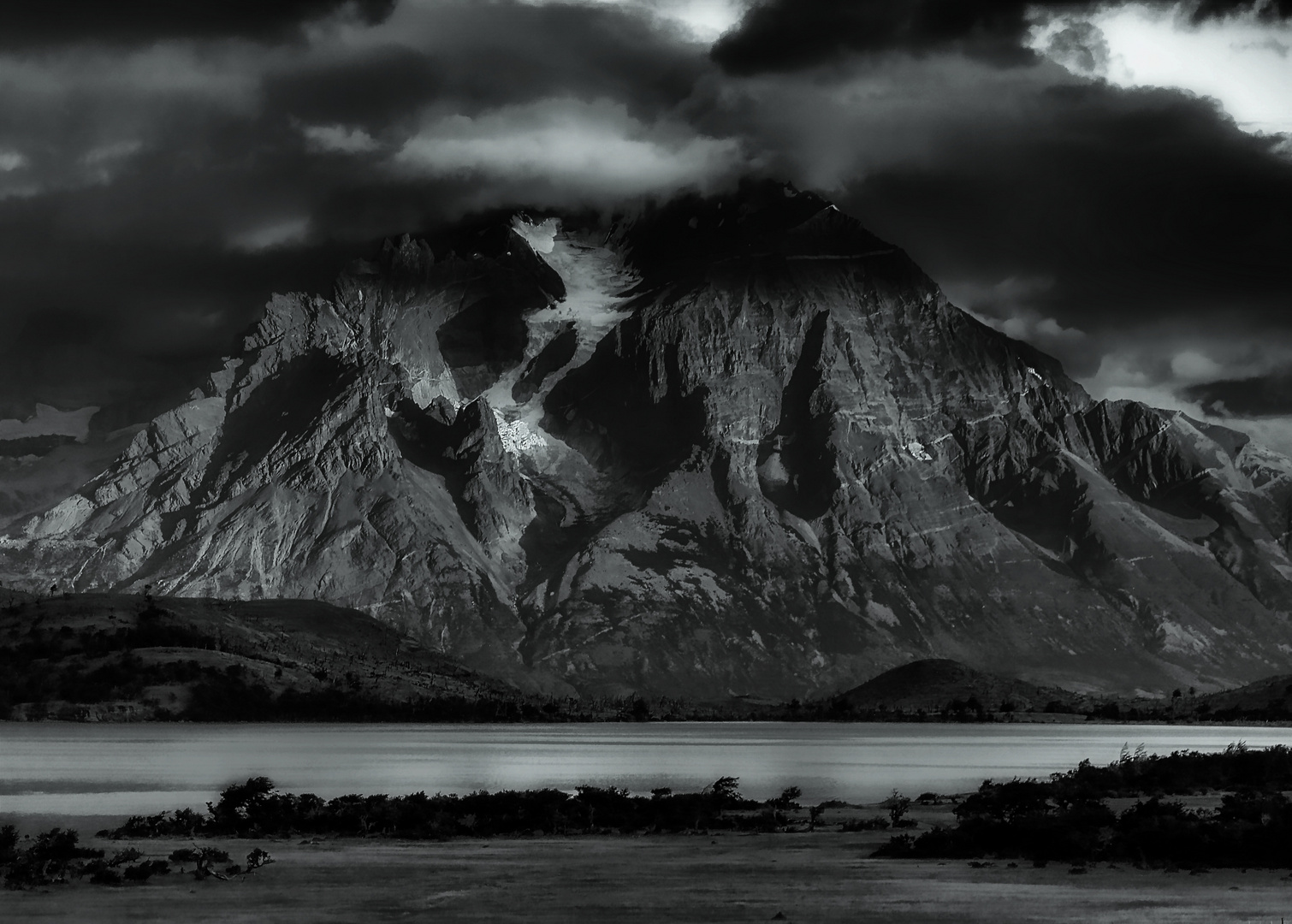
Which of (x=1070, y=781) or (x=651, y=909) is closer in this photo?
(x=651, y=909)

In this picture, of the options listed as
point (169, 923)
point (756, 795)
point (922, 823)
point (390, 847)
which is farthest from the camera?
point (756, 795)

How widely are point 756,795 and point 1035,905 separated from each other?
347ft

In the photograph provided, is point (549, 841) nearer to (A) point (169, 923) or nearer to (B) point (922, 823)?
(B) point (922, 823)

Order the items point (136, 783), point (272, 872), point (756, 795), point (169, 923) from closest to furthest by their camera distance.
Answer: point (169, 923)
point (272, 872)
point (756, 795)
point (136, 783)

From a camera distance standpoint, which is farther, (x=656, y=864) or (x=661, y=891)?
(x=656, y=864)

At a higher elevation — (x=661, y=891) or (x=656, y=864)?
(x=656, y=864)

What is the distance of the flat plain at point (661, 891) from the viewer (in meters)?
70.8

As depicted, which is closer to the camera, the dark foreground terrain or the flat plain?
the flat plain

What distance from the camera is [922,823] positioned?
Answer: 11638 centimetres

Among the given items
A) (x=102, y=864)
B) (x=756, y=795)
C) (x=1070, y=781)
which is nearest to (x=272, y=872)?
(x=102, y=864)

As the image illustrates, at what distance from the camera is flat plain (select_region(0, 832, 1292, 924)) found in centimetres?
7081

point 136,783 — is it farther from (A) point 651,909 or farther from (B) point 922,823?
(A) point 651,909

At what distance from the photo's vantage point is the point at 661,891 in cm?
7844

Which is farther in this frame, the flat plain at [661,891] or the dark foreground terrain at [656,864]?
the dark foreground terrain at [656,864]
